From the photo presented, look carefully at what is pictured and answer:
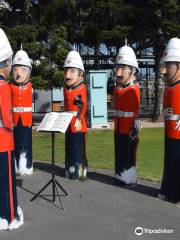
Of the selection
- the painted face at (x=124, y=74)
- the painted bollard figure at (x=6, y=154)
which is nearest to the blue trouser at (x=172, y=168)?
the painted face at (x=124, y=74)

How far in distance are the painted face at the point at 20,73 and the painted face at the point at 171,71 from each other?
3.34 m

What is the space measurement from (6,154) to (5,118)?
0.45m

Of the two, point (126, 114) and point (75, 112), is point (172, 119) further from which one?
point (75, 112)

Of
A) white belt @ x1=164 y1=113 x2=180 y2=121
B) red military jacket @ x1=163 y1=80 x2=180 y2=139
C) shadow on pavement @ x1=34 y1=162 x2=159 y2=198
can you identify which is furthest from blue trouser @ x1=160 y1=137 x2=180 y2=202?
Result: shadow on pavement @ x1=34 y1=162 x2=159 y2=198

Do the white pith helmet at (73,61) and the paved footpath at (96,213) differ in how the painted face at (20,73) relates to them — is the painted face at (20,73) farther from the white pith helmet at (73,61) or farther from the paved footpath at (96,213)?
the paved footpath at (96,213)

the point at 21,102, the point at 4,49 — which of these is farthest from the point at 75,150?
the point at 4,49

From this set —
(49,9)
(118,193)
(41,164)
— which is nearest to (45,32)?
(49,9)

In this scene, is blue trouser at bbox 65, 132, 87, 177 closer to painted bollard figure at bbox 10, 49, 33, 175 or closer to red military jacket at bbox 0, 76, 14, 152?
painted bollard figure at bbox 10, 49, 33, 175

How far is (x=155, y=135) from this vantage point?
15844mm

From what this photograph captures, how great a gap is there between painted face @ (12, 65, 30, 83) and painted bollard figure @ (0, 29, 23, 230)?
3.33 meters

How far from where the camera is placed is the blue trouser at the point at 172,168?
7.09m

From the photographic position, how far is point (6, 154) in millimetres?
5918

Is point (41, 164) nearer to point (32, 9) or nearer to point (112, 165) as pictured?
point (112, 165)

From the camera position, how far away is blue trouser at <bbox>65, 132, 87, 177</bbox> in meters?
9.03
